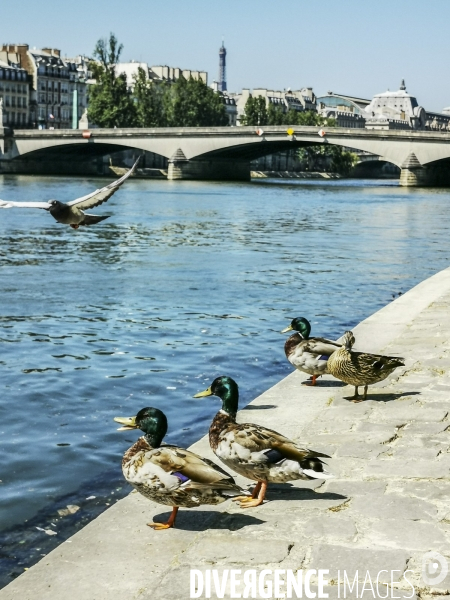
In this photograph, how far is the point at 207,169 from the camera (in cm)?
8169

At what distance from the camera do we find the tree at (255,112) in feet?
378

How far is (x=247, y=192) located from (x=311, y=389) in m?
52.4

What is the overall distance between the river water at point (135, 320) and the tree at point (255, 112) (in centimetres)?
8224

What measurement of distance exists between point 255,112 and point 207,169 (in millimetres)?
35711

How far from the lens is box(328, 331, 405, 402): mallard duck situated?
7.44m

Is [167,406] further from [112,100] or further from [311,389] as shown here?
[112,100]

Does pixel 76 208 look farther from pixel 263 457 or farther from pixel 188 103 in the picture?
pixel 188 103

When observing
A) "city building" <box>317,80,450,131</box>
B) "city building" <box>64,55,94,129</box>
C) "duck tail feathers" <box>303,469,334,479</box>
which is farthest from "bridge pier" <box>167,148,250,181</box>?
"city building" <box>317,80,450,131</box>

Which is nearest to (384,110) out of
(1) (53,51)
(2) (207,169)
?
(1) (53,51)

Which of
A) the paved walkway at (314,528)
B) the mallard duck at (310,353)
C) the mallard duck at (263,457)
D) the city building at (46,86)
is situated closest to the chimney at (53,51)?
the city building at (46,86)

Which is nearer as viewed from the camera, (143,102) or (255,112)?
(143,102)

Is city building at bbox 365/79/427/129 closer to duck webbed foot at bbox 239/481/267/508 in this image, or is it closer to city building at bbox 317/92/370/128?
city building at bbox 317/92/370/128

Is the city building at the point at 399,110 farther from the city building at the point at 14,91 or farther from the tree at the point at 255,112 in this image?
the city building at the point at 14,91

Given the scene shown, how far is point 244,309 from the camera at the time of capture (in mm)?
15078
